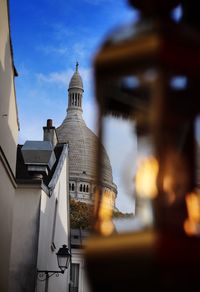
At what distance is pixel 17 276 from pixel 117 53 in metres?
15.1

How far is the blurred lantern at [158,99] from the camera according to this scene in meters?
3.64

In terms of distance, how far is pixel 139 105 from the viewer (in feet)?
13.1

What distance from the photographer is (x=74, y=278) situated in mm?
27641

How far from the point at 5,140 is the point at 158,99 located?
11760 millimetres

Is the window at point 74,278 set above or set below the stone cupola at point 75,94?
below

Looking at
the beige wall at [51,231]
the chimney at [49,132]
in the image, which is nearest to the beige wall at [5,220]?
the beige wall at [51,231]

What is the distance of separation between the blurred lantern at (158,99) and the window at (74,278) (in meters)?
23.5

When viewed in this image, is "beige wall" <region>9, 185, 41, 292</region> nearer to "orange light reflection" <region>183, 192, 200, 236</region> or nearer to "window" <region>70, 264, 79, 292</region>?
"window" <region>70, 264, 79, 292</region>

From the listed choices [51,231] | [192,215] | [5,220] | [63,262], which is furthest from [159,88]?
Result: [51,231]

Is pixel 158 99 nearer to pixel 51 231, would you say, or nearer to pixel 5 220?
pixel 5 220

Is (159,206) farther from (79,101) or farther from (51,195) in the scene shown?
(79,101)

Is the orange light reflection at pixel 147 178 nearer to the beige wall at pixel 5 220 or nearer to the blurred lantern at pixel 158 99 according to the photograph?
the blurred lantern at pixel 158 99

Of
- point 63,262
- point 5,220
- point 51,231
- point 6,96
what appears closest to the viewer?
point 6,96

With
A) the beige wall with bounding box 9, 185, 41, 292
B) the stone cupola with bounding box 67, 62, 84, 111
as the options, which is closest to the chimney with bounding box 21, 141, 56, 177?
the beige wall with bounding box 9, 185, 41, 292
